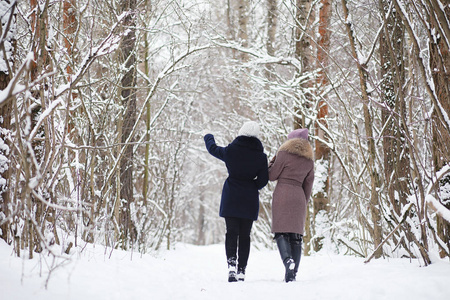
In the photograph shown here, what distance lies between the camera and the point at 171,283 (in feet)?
10.9

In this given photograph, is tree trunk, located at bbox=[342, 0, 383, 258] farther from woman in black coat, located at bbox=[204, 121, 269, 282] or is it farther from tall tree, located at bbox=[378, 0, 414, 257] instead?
woman in black coat, located at bbox=[204, 121, 269, 282]

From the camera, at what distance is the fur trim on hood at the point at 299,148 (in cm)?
425

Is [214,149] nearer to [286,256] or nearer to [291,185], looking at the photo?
[291,185]

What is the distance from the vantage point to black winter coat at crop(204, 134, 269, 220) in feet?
13.7

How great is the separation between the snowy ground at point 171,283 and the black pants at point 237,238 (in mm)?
303

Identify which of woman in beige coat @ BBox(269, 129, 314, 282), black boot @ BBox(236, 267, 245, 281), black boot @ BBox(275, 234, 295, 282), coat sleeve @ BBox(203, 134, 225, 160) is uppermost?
coat sleeve @ BBox(203, 134, 225, 160)

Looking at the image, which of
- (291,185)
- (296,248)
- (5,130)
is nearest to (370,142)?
(291,185)

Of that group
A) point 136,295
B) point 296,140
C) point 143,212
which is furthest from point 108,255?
point 143,212

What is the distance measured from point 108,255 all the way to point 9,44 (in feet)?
5.88

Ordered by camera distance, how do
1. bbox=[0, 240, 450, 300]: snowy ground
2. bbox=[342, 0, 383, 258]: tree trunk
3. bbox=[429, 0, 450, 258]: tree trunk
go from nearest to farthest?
bbox=[0, 240, 450, 300]: snowy ground, bbox=[429, 0, 450, 258]: tree trunk, bbox=[342, 0, 383, 258]: tree trunk

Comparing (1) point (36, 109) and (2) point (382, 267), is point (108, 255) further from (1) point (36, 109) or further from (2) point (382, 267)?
(2) point (382, 267)

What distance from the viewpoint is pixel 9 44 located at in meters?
2.79

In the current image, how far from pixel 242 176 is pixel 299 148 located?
602 mm

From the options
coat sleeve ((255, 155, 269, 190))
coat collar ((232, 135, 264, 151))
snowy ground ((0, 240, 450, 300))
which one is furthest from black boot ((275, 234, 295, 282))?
coat collar ((232, 135, 264, 151))
